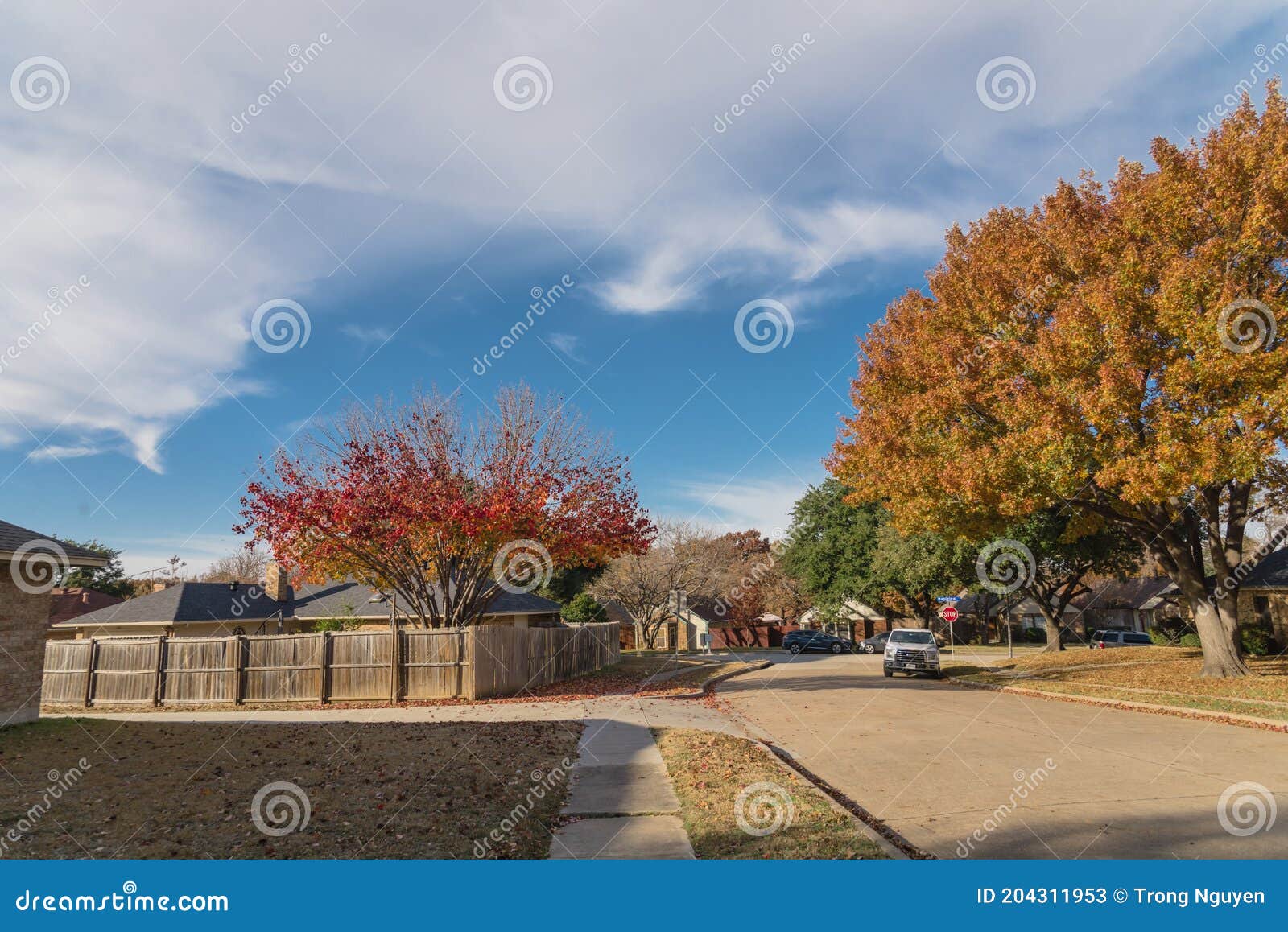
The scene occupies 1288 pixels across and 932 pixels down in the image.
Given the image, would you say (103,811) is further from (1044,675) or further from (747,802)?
(1044,675)

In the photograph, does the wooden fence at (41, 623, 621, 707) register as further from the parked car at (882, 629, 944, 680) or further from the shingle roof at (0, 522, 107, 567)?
the parked car at (882, 629, 944, 680)

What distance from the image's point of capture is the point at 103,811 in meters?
7.57

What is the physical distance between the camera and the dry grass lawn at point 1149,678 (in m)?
16.6

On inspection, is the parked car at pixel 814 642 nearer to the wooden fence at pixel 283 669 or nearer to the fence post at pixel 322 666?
the wooden fence at pixel 283 669

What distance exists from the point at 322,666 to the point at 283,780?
11717 mm

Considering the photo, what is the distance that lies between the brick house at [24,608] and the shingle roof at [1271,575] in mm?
37092

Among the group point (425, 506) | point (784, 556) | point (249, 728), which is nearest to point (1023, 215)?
point (425, 506)

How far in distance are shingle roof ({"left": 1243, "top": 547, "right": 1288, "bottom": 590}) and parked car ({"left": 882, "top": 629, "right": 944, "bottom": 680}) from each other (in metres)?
12.6

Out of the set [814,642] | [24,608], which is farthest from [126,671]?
[814,642]

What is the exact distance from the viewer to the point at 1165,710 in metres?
16.5

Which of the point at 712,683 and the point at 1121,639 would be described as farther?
the point at 1121,639

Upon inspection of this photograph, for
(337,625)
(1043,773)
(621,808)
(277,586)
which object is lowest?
(1043,773)

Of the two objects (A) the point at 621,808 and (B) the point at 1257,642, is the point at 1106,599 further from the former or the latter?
(A) the point at 621,808

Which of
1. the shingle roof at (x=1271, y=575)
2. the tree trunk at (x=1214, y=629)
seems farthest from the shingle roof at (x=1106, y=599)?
the tree trunk at (x=1214, y=629)
